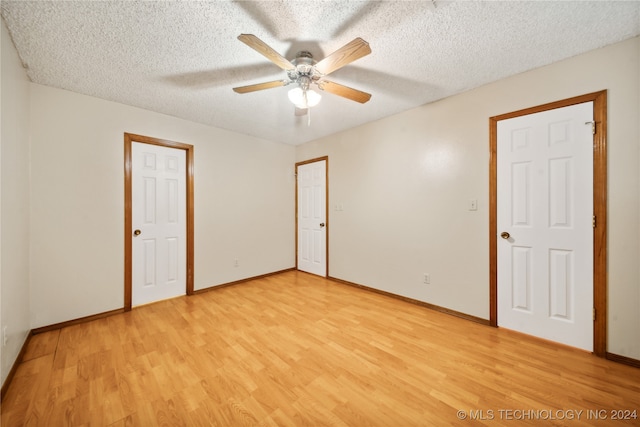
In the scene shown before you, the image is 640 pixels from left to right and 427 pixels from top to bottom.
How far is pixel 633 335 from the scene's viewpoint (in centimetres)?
171

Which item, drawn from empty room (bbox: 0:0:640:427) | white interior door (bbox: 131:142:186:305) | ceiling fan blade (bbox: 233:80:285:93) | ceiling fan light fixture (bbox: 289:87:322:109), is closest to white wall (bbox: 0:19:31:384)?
empty room (bbox: 0:0:640:427)

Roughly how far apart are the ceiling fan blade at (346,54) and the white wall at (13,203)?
2055 mm

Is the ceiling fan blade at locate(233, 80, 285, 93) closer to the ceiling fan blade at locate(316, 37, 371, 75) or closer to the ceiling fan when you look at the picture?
the ceiling fan

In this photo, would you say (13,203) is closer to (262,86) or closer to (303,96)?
(262,86)

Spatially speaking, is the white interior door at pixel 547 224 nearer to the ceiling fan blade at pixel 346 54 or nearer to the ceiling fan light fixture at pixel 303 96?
the ceiling fan blade at pixel 346 54

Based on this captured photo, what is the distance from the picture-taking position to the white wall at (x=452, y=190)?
174 centimetres

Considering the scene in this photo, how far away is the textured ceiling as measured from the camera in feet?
4.70

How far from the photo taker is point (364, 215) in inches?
135

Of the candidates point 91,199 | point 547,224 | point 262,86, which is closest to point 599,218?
point 547,224

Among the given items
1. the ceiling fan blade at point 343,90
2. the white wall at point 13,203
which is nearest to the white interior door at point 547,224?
the ceiling fan blade at point 343,90

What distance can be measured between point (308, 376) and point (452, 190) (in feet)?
7.48

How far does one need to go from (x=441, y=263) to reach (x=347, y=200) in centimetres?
158

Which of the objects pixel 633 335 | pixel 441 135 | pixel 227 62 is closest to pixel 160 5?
pixel 227 62

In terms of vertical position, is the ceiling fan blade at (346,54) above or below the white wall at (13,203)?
above
